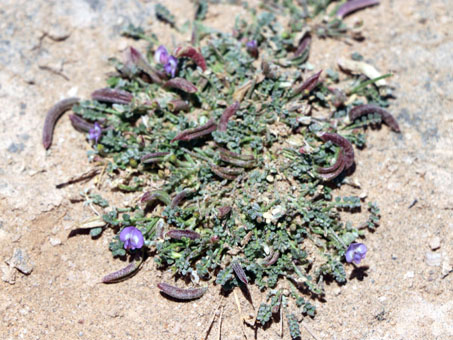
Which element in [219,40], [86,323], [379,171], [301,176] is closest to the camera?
[86,323]

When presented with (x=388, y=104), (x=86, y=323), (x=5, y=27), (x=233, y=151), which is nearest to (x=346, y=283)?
(x=233, y=151)

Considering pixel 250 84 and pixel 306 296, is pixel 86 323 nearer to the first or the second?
pixel 306 296

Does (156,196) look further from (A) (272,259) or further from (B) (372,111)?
(B) (372,111)

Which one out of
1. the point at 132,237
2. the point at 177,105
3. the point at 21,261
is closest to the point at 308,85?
the point at 177,105

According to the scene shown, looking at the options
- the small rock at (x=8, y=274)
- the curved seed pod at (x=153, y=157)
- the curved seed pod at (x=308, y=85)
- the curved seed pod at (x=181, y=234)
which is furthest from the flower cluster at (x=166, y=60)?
the small rock at (x=8, y=274)

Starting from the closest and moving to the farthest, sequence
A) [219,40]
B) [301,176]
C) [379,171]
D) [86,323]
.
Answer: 1. [86,323]
2. [301,176]
3. [379,171]
4. [219,40]

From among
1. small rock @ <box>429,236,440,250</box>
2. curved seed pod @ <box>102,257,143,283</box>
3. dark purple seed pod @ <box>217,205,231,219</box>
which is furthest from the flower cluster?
small rock @ <box>429,236,440,250</box>
